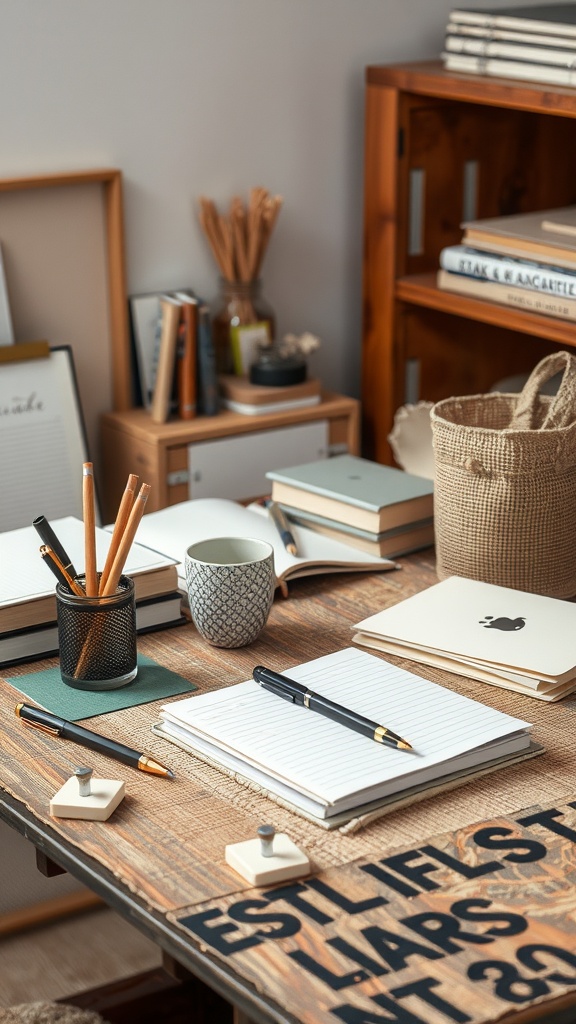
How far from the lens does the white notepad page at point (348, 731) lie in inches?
41.8

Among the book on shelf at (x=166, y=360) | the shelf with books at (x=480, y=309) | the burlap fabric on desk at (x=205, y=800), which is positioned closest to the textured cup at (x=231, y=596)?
the burlap fabric on desk at (x=205, y=800)

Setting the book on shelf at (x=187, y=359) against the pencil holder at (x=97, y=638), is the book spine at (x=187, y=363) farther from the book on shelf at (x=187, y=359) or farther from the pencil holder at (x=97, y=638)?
the pencil holder at (x=97, y=638)

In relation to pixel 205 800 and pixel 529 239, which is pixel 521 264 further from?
pixel 205 800

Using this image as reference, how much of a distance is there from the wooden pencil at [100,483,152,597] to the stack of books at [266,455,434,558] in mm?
421

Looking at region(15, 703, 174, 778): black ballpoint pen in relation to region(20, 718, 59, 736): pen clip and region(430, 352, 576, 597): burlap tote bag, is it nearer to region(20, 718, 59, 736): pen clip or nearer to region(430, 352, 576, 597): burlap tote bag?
region(20, 718, 59, 736): pen clip

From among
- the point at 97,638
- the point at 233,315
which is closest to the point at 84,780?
the point at 97,638

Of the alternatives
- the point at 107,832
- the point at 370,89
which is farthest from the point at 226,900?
the point at 370,89

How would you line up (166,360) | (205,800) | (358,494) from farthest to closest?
(166,360), (358,494), (205,800)

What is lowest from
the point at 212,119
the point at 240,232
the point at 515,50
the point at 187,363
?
the point at 187,363

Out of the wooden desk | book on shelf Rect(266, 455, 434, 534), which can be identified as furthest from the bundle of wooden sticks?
the wooden desk

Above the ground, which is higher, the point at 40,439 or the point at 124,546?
the point at 124,546

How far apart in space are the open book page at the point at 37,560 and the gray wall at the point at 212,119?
800 millimetres

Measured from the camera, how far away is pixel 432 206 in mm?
2438

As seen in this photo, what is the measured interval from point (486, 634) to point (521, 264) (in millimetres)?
920
